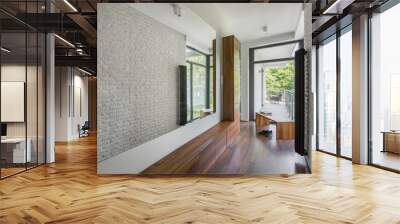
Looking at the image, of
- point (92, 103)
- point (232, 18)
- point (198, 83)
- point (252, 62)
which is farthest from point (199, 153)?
point (92, 103)

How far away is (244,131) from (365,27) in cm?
298

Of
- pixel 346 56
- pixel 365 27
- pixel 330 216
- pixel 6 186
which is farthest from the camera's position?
pixel 346 56

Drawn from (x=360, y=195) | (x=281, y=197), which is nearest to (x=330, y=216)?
(x=281, y=197)

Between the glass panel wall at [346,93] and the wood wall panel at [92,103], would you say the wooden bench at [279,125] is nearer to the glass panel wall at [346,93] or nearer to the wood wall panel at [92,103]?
the glass panel wall at [346,93]

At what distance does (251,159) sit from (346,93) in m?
2.92

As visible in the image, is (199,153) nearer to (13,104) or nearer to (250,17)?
(250,17)

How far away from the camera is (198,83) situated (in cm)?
558

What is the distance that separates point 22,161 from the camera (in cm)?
646

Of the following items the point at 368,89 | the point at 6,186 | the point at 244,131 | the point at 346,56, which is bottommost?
the point at 6,186

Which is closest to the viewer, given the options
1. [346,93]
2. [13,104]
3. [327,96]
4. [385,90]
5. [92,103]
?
[385,90]

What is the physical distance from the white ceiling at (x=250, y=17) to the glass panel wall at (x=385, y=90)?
1.64m

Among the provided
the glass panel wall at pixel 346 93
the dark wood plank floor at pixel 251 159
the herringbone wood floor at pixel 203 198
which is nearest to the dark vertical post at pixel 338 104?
the glass panel wall at pixel 346 93

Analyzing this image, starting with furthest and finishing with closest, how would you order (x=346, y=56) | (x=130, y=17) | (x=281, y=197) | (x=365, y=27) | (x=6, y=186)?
1. (x=346, y=56)
2. (x=365, y=27)
3. (x=130, y=17)
4. (x=6, y=186)
5. (x=281, y=197)

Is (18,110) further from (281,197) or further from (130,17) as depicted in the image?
(281,197)
